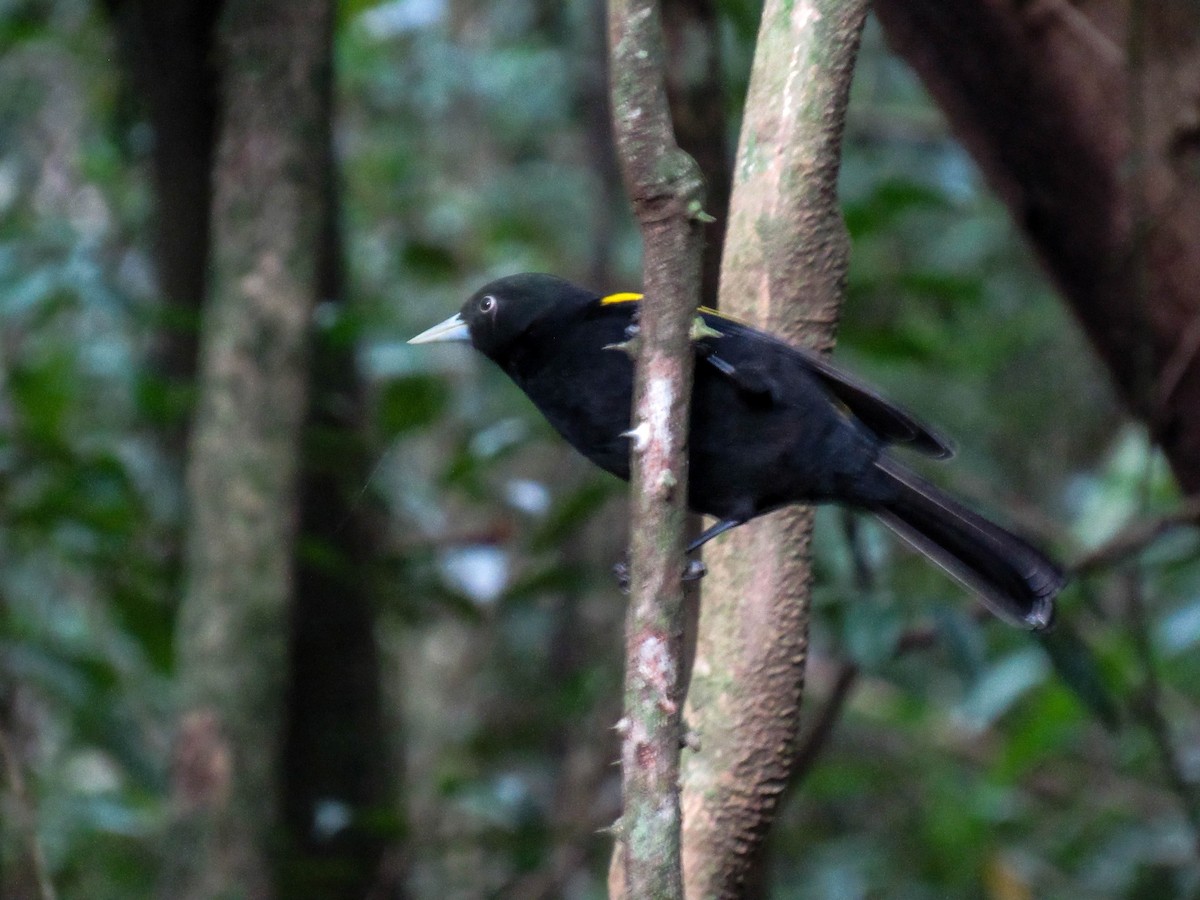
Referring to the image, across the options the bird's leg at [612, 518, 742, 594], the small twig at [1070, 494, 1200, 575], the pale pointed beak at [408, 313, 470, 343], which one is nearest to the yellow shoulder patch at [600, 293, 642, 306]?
the pale pointed beak at [408, 313, 470, 343]

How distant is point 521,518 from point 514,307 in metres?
2.75

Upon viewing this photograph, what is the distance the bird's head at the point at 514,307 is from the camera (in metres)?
2.60

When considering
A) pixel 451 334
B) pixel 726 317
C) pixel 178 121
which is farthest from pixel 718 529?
pixel 178 121

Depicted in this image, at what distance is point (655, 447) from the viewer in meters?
1.78

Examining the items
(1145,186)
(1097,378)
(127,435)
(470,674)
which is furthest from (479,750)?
(1097,378)

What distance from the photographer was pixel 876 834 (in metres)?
6.15

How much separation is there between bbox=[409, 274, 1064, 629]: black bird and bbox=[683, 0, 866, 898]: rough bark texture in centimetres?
9

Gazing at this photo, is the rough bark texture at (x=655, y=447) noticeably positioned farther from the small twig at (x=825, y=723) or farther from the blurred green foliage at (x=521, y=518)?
the small twig at (x=825, y=723)

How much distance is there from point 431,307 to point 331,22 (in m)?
2.72

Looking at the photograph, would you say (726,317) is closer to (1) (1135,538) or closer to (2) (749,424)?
(2) (749,424)

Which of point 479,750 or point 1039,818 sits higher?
point 479,750

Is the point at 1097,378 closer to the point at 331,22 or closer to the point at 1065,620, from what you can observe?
the point at 1065,620

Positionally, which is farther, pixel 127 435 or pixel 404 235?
pixel 404 235

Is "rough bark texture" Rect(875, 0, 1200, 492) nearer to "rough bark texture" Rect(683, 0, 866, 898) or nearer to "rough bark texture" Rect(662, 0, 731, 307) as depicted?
"rough bark texture" Rect(662, 0, 731, 307)
